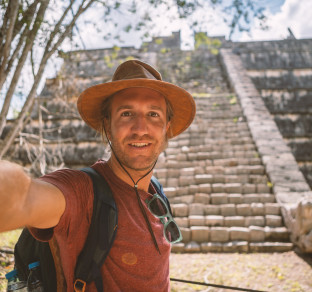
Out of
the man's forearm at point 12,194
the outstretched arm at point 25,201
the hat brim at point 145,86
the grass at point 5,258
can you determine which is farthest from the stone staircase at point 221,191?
the man's forearm at point 12,194

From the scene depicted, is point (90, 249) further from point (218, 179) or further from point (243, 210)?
point (218, 179)

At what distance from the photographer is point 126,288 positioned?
1170mm

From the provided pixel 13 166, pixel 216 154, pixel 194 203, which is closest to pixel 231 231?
pixel 194 203

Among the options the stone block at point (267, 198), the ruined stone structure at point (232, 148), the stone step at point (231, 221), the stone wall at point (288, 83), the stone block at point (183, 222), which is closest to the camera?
the ruined stone structure at point (232, 148)

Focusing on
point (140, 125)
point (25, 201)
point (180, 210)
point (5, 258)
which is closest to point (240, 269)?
point (180, 210)

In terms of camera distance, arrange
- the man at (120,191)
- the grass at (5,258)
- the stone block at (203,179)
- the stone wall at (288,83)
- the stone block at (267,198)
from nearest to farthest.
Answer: the man at (120,191) < the grass at (5,258) < the stone block at (267,198) < the stone block at (203,179) < the stone wall at (288,83)

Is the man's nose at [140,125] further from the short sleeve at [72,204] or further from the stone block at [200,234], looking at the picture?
the stone block at [200,234]

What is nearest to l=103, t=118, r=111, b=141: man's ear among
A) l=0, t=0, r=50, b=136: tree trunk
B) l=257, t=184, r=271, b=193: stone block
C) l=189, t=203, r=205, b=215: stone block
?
l=0, t=0, r=50, b=136: tree trunk

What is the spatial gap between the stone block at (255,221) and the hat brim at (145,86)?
8.97ft

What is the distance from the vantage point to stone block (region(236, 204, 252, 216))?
4191mm

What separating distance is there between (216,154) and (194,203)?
1.54m

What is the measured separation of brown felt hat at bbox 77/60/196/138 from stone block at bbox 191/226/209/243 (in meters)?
2.54

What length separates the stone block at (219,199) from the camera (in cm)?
444

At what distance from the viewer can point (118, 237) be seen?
3.83 ft
